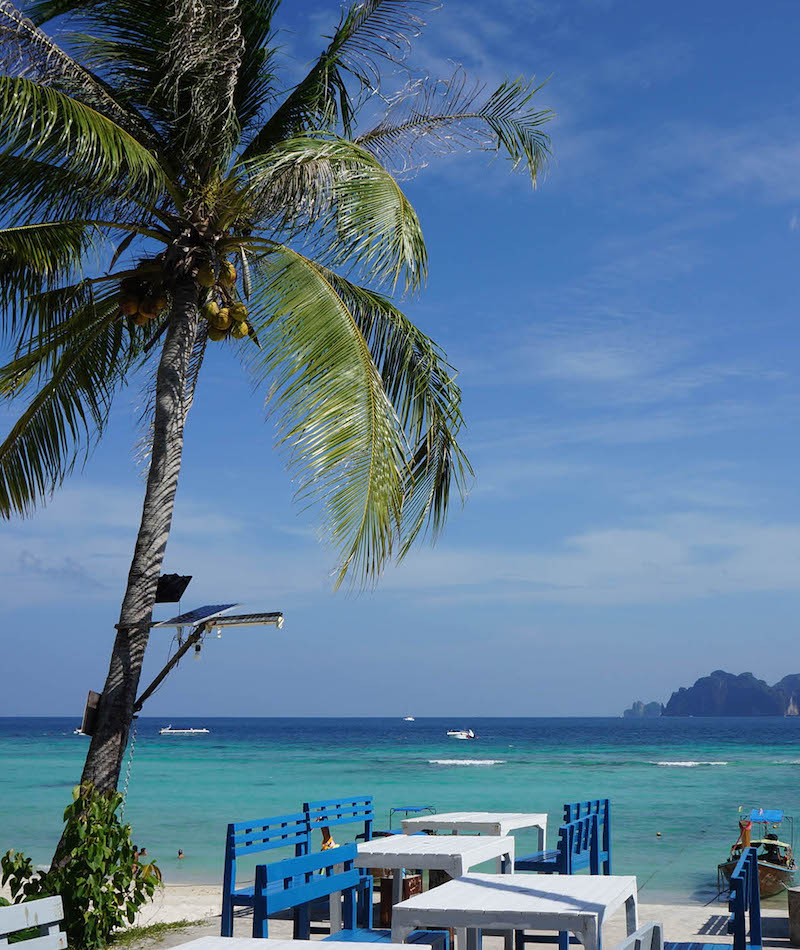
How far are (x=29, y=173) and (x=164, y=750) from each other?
62524 millimetres

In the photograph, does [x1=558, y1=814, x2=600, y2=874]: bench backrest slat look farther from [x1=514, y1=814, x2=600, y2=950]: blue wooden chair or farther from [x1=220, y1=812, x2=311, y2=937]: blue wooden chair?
[x1=220, y1=812, x2=311, y2=937]: blue wooden chair

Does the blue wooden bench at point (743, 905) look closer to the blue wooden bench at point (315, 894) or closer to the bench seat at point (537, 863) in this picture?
the blue wooden bench at point (315, 894)

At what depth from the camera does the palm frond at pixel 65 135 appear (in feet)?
18.5

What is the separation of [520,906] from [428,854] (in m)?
→ 1.23

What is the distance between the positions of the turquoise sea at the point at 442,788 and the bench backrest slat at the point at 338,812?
823cm

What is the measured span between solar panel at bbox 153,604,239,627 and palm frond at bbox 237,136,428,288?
2141mm

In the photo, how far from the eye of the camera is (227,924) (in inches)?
208

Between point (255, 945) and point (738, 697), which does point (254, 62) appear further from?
point (738, 697)

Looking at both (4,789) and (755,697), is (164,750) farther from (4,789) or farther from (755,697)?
(755,697)

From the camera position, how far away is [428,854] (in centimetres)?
484

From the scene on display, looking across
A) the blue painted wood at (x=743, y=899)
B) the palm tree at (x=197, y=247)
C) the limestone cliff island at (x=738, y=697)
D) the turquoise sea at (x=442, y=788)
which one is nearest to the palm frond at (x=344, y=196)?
the palm tree at (x=197, y=247)

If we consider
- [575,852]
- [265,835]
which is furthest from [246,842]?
[575,852]

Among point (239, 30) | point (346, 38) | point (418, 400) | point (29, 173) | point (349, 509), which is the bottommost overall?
point (349, 509)

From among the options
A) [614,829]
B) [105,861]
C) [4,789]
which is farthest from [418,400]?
[4,789]
